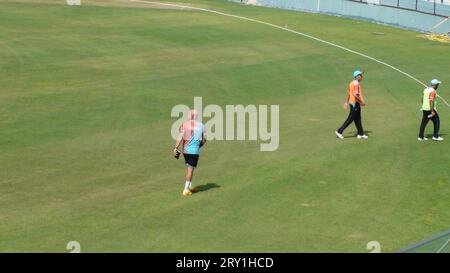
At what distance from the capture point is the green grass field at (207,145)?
16.6 metres

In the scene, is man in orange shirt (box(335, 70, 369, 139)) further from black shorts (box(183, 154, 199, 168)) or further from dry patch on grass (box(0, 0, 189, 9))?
dry patch on grass (box(0, 0, 189, 9))

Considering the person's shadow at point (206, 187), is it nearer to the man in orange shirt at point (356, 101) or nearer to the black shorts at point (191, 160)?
the black shorts at point (191, 160)

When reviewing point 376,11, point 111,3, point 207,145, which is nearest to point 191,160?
point 207,145

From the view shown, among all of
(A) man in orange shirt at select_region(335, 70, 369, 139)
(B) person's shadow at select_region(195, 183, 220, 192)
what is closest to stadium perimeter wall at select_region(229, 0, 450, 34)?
(A) man in orange shirt at select_region(335, 70, 369, 139)

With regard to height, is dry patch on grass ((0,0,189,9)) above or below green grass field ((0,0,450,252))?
above

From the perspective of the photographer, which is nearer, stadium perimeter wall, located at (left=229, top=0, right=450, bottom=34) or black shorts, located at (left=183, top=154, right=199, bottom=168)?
black shorts, located at (left=183, top=154, right=199, bottom=168)

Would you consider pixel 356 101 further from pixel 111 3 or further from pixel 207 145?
pixel 111 3

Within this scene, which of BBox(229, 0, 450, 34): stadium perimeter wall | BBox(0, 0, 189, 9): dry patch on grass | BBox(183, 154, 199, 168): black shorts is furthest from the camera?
BBox(0, 0, 189, 9): dry patch on grass

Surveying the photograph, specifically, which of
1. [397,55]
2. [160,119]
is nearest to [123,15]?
[397,55]

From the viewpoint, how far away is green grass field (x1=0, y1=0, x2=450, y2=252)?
16578 millimetres

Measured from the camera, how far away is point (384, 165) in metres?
22.3

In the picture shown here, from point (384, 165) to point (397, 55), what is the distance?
18858 mm

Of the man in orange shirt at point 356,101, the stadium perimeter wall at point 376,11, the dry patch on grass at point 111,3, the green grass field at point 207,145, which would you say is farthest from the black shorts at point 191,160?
the dry patch on grass at point 111,3
